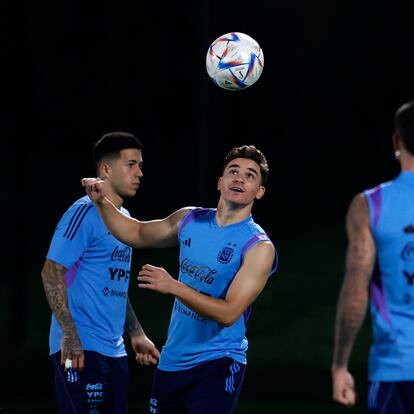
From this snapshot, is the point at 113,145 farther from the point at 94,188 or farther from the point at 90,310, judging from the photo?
the point at 90,310

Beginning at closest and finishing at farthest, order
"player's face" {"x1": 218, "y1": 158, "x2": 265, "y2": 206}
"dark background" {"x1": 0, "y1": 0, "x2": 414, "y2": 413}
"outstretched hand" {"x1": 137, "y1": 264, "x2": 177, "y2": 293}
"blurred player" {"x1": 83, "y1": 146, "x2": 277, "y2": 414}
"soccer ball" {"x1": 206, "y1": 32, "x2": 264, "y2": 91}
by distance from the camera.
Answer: "outstretched hand" {"x1": 137, "y1": 264, "x2": 177, "y2": 293}, "blurred player" {"x1": 83, "y1": 146, "x2": 277, "y2": 414}, "player's face" {"x1": 218, "y1": 158, "x2": 265, "y2": 206}, "soccer ball" {"x1": 206, "y1": 32, "x2": 264, "y2": 91}, "dark background" {"x1": 0, "y1": 0, "x2": 414, "y2": 413}

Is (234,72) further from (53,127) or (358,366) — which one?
(53,127)

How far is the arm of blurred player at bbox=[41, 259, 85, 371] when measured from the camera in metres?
6.30

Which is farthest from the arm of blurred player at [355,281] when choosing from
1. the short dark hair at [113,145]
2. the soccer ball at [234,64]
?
the soccer ball at [234,64]

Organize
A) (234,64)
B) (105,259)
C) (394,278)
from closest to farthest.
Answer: (394,278)
(105,259)
(234,64)

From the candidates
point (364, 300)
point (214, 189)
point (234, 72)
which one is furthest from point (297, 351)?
point (364, 300)

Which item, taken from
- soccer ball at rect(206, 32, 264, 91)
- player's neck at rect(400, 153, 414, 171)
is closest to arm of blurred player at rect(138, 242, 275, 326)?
player's neck at rect(400, 153, 414, 171)

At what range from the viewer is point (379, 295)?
4.67 metres

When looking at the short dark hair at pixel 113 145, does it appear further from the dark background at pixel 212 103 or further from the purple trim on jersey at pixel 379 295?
the dark background at pixel 212 103

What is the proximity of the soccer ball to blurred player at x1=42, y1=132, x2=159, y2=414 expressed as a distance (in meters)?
1.28

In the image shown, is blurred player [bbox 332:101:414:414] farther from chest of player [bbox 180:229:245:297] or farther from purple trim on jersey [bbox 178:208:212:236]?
purple trim on jersey [bbox 178:208:212:236]

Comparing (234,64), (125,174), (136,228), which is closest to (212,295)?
(136,228)

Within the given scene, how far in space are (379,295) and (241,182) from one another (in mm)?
1676

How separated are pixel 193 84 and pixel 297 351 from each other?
982cm
